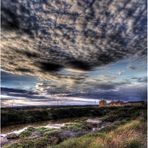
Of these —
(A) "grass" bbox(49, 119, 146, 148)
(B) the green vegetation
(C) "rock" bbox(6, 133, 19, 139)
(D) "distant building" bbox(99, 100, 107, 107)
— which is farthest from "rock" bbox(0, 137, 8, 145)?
(D) "distant building" bbox(99, 100, 107, 107)

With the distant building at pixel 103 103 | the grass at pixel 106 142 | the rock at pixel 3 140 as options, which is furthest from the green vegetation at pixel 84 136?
the distant building at pixel 103 103

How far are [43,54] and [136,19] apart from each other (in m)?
4.48

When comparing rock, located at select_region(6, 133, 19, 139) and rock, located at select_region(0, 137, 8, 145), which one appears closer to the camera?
rock, located at select_region(0, 137, 8, 145)

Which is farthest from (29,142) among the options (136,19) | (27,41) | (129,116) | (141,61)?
(129,116)

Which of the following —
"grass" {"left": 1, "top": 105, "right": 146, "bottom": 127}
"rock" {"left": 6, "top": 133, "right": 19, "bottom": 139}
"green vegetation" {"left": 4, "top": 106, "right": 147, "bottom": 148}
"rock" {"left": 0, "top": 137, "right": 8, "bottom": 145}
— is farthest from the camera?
"grass" {"left": 1, "top": 105, "right": 146, "bottom": 127}

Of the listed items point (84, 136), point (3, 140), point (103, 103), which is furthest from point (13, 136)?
point (103, 103)

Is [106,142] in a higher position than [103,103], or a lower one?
lower

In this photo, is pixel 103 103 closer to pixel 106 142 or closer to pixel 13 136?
pixel 106 142

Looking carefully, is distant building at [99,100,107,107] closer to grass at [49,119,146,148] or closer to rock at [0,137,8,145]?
grass at [49,119,146,148]

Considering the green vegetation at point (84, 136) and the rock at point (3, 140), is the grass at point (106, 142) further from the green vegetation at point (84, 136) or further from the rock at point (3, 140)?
the rock at point (3, 140)

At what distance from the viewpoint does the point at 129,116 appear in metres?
21.7

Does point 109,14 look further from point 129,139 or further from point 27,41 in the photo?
point 129,139

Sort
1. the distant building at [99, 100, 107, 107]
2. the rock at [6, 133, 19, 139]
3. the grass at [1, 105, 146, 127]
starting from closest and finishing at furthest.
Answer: the rock at [6, 133, 19, 139]
the grass at [1, 105, 146, 127]
the distant building at [99, 100, 107, 107]

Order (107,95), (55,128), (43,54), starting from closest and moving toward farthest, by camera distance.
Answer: (43,54) < (55,128) < (107,95)
